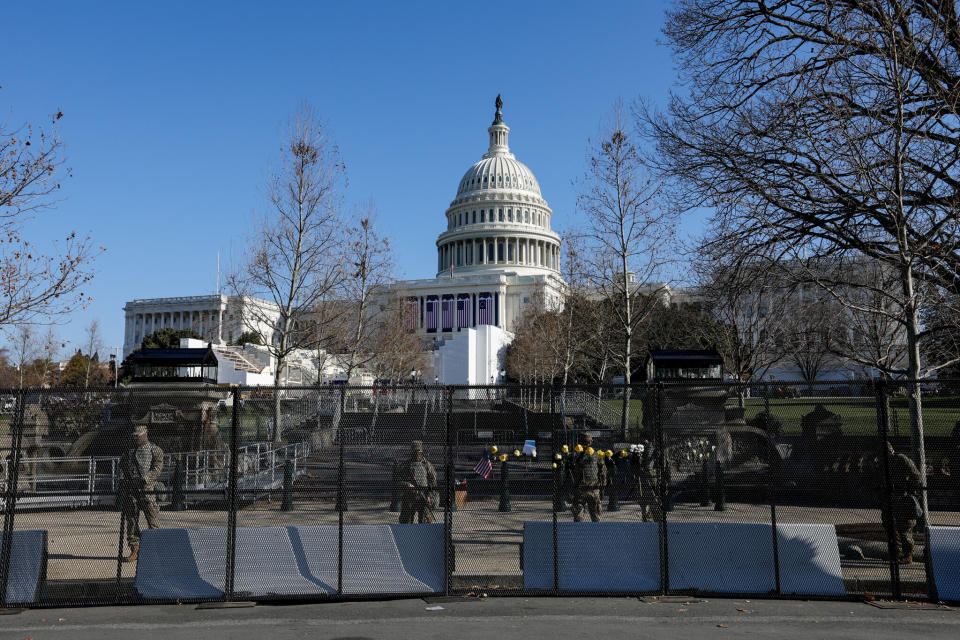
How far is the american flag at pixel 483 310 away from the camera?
384 ft

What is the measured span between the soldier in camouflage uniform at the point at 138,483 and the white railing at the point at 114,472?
7.9 inches

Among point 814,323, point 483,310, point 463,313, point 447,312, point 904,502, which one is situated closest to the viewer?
point 904,502

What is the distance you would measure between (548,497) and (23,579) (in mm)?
6747

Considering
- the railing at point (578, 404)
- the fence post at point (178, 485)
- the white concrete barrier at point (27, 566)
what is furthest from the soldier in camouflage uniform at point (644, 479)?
the white concrete barrier at point (27, 566)

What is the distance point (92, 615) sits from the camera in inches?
335

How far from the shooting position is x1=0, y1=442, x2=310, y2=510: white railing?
995 centimetres

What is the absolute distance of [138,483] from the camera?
9.80 metres

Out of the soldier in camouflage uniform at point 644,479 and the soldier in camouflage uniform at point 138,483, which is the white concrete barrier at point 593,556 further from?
the soldier in camouflage uniform at point 138,483

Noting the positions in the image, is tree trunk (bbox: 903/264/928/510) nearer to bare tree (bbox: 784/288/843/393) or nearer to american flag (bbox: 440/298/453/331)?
bare tree (bbox: 784/288/843/393)

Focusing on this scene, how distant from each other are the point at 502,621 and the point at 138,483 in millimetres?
5266

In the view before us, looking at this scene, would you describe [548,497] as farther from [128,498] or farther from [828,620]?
[128,498]

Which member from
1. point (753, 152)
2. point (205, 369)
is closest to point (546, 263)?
point (205, 369)

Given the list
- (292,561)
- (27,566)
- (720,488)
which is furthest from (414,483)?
(27,566)

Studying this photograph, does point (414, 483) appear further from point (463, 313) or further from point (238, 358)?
point (463, 313)
